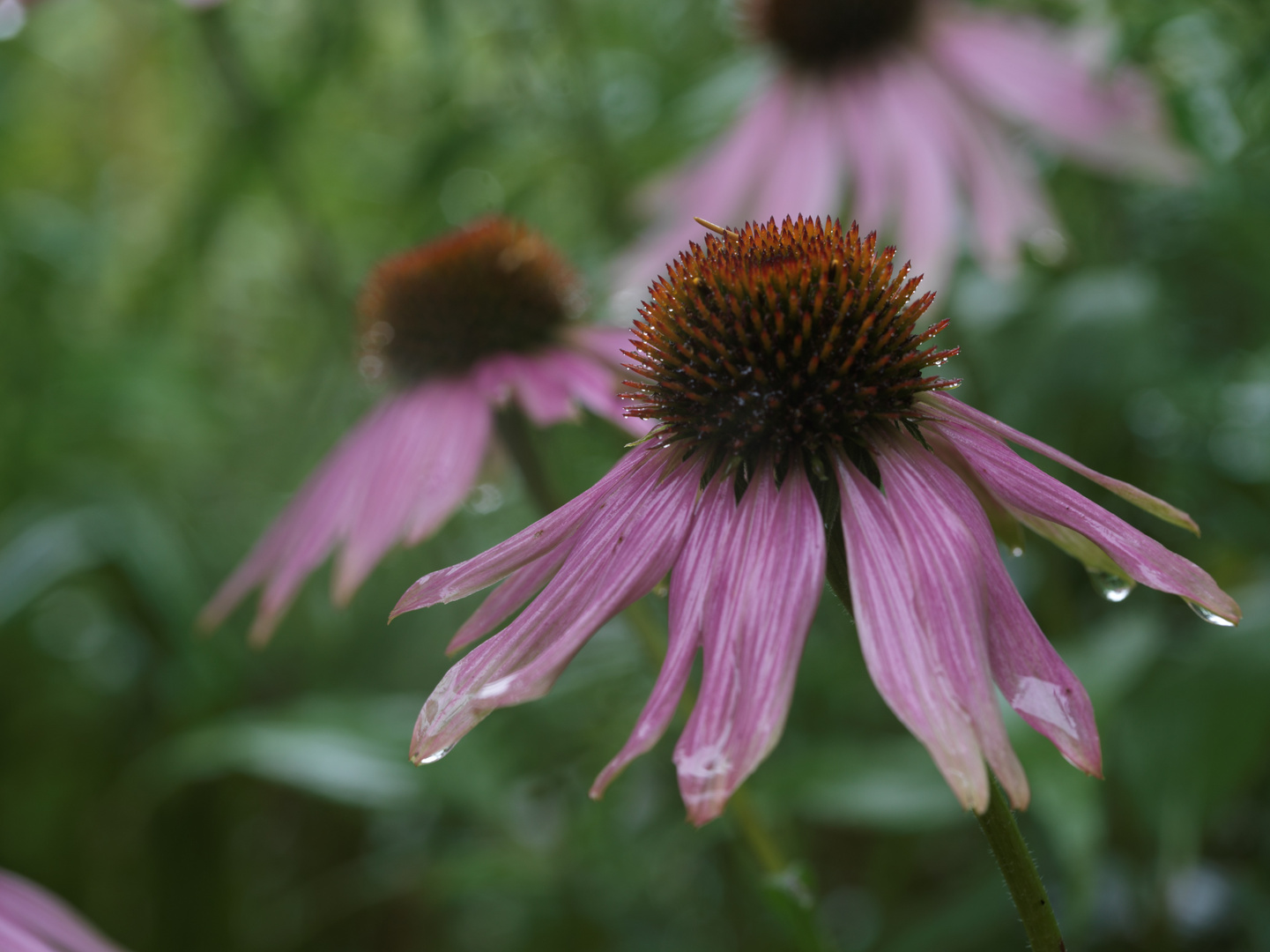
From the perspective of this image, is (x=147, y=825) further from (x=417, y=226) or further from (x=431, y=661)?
(x=417, y=226)

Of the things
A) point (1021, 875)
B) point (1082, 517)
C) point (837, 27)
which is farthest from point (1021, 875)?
point (837, 27)

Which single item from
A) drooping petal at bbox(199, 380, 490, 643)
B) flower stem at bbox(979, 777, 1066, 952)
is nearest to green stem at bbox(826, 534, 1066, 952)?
flower stem at bbox(979, 777, 1066, 952)

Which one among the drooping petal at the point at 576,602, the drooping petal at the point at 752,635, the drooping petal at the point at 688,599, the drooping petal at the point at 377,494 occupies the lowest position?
the drooping petal at the point at 377,494

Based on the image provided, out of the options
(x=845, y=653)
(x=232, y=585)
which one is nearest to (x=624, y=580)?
(x=232, y=585)

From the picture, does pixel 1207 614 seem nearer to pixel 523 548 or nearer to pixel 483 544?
pixel 523 548

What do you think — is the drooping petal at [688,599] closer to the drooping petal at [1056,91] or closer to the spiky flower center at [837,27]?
Result: the drooping petal at [1056,91]

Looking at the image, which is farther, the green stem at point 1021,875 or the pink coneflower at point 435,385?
the pink coneflower at point 435,385

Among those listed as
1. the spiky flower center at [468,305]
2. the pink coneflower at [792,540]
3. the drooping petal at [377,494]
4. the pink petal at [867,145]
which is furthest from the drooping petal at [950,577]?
the pink petal at [867,145]
